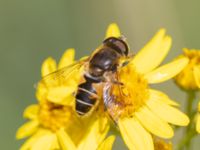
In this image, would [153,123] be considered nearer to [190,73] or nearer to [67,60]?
[190,73]

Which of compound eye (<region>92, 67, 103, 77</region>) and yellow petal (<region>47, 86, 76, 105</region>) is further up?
yellow petal (<region>47, 86, 76, 105</region>)

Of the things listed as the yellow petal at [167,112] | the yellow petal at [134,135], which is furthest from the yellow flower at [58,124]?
the yellow petal at [167,112]

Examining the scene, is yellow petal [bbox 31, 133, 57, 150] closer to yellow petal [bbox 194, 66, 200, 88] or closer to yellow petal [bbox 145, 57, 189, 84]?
yellow petal [bbox 145, 57, 189, 84]

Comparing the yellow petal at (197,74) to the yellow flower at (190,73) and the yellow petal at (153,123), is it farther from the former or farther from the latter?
the yellow petal at (153,123)

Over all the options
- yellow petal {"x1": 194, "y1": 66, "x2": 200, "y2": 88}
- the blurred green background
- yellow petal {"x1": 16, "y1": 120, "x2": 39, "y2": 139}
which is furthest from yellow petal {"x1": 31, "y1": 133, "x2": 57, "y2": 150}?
the blurred green background

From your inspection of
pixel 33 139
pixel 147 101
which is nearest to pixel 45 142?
pixel 33 139

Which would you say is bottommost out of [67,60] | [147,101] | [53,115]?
[147,101]
